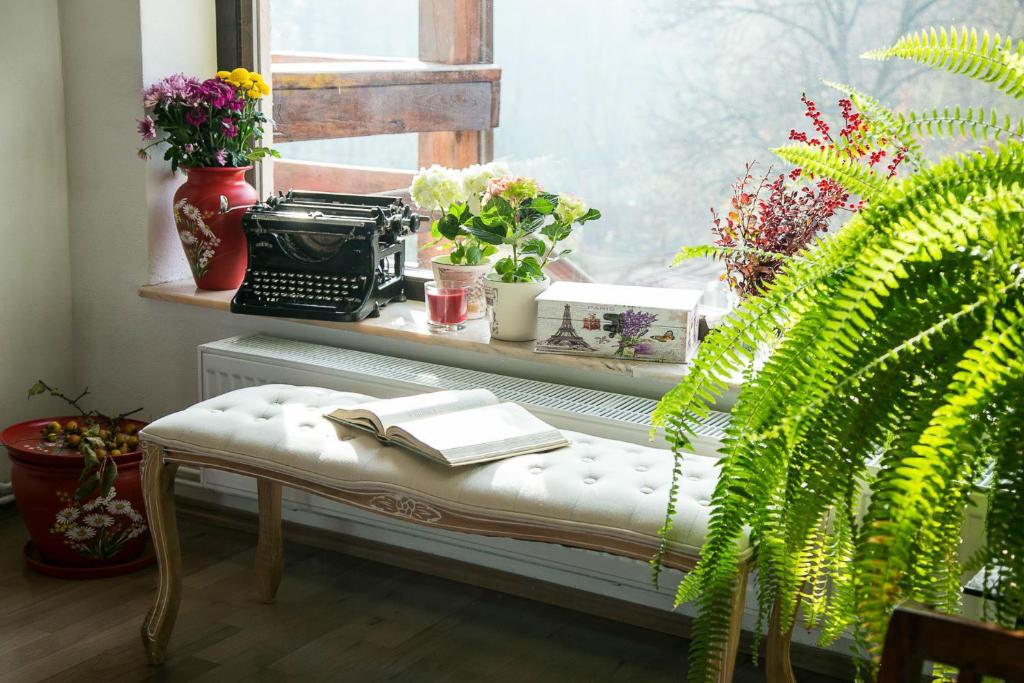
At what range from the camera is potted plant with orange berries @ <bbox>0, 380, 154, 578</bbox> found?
2701mm

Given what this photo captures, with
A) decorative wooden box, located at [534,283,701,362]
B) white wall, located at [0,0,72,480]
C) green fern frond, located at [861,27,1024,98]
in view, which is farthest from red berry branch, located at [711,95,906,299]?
white wall, located at [0,0,72,480]

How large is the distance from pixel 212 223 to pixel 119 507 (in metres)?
0.79

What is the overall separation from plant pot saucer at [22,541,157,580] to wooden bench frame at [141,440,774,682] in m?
0.37

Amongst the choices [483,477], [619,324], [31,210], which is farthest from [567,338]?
[31,210]

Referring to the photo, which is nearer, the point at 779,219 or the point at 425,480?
the point at 425,480

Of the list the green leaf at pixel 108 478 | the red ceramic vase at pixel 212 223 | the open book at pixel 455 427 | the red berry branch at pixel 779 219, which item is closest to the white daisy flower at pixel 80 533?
the green leaf at pixel 108 478

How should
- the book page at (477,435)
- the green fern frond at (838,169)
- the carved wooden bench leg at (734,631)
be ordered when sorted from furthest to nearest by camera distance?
the book page at (477,435) < the carved wooden bench leg at (734,631) < the green fern frond at (838,169)

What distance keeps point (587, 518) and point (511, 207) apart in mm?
1009

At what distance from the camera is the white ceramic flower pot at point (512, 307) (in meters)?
2.62

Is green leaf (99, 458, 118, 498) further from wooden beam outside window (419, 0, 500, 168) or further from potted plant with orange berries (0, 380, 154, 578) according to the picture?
wooden beam outside window (419, 0, 500, 168)

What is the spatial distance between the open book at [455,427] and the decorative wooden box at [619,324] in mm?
309

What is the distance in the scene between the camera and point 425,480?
199 cm

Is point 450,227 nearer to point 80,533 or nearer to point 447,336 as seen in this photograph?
point 447,336

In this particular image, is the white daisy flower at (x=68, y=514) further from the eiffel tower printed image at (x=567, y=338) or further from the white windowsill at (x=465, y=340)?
the eiffel tower printed image at (x=567, y=338)
